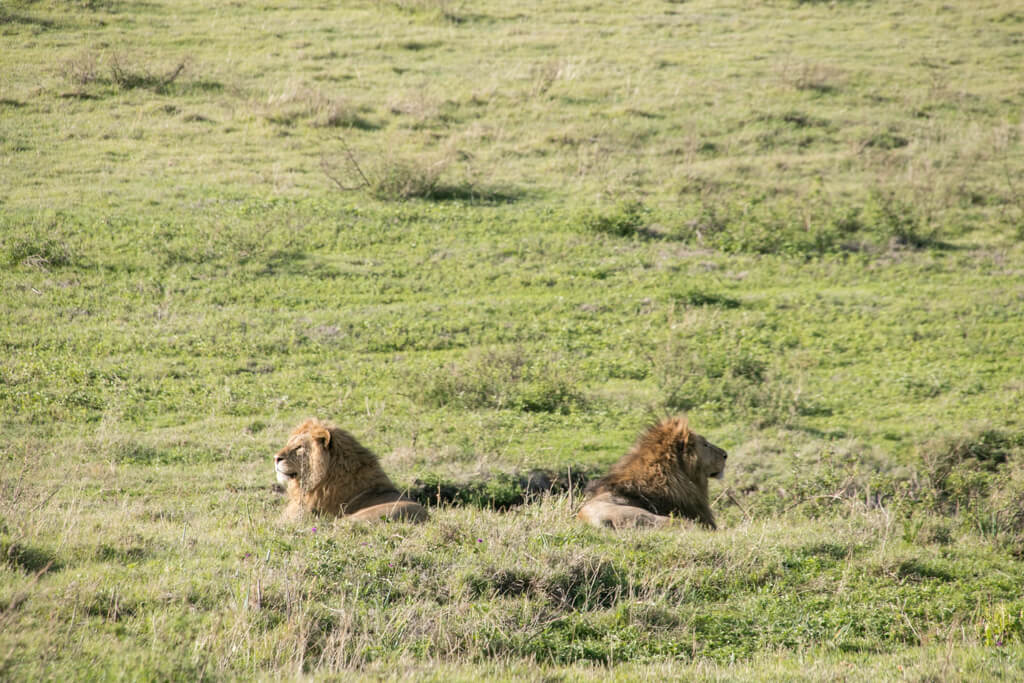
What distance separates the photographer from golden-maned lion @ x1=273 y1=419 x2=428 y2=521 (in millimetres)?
7672

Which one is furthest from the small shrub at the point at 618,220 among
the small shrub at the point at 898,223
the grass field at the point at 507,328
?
the small shrub at the point at 898,223

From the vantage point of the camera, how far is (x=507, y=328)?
13891 mm

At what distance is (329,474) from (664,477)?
9.45ft

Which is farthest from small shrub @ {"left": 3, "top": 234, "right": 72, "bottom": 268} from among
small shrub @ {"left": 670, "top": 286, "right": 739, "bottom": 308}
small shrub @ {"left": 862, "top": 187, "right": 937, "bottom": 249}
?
small shrub @ {"left": 862, "top": 187, "right": 937, "bottom": 249}

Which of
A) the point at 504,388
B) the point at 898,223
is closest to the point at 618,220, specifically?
the point at 898,223

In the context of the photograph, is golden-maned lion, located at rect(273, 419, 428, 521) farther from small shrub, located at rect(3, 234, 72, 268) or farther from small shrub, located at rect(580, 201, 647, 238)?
small shrub, located at rect(580, 201, 647, 238)

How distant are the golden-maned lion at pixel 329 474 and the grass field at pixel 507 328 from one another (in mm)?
769

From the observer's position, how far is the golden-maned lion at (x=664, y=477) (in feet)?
26.8

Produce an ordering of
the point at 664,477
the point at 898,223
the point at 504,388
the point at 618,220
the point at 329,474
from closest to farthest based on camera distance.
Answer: the point at 329,474 → the point at 664,477 → the point at 504,388 → the point at 618,220 → the point at 898,223

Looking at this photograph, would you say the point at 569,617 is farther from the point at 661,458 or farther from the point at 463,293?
the point at 463,293

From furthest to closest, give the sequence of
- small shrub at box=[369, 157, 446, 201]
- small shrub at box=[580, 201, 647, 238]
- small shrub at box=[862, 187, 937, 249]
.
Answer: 1. small shrub at box=[369, 157, 446, 201]
2. small shrub at box=[862, 187, 937, 249]
3. small shrub at box=[580, 201, 647, 238]

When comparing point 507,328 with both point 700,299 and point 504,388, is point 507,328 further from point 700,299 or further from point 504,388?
point 700,299

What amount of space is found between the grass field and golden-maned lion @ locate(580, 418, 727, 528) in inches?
21.5

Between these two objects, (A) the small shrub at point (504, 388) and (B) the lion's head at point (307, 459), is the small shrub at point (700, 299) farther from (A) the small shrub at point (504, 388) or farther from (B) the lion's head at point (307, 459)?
(B) the lion's head at point (307, 459)
